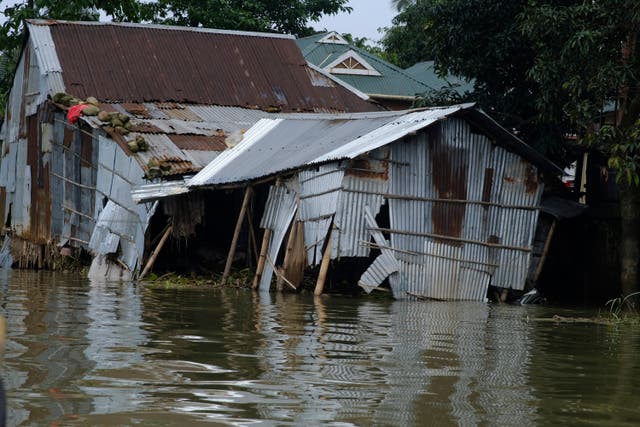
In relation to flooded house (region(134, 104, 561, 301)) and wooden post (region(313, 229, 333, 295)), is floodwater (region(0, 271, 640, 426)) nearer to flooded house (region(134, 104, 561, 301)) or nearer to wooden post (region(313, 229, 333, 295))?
wooden post (region(313, 229, 333, 295))

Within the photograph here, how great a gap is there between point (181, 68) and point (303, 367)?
19.9 metres

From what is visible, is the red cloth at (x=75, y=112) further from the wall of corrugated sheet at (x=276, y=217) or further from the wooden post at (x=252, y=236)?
the wall of corrugated sheet at (x=276, y=217)

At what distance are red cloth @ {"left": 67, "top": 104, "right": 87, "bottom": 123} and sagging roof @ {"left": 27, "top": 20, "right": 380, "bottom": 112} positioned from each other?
149 cm

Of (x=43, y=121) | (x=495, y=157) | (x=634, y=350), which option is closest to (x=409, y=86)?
(x=43, y=121)

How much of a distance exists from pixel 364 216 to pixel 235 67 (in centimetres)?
1136

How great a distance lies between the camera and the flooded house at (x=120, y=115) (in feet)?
74.2

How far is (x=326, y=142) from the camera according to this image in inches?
784

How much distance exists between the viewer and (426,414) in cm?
698

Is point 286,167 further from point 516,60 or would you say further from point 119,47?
point 119,47

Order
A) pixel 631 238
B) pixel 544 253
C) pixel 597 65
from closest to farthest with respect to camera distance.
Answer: pixel 597 65, pixel 631 238, pixel 544 253

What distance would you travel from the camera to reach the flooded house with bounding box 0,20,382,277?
2262 cm

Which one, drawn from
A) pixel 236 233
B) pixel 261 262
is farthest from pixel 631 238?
pixel 236 233

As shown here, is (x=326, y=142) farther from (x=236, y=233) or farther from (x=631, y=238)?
(x=631, y=238)

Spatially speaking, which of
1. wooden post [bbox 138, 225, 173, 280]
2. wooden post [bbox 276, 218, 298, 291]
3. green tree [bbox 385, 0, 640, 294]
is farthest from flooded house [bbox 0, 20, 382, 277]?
green tree [bbox 385, 0, 640, 294]
